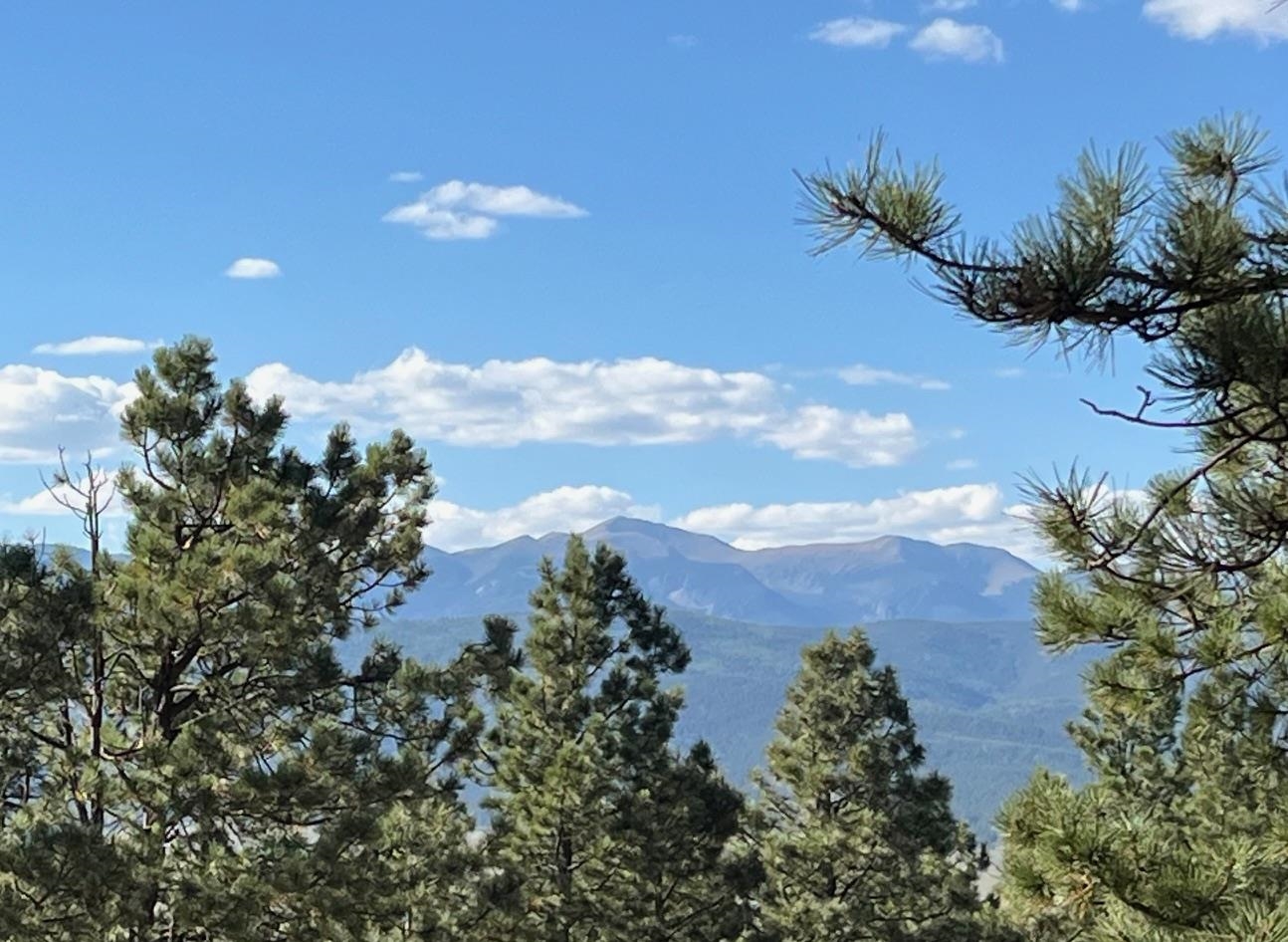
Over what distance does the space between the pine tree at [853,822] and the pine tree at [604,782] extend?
2.18m

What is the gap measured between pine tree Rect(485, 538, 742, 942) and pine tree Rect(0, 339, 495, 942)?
32.5 ft

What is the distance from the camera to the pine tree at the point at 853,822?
90.8 ft

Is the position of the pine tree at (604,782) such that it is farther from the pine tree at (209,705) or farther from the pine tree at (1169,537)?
the pine tree at (1169,537)

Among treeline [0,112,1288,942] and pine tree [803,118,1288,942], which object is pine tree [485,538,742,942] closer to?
treeline [0,112,1288,942]

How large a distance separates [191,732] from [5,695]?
1.67 metres

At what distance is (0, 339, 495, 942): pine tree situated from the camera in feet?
38.3

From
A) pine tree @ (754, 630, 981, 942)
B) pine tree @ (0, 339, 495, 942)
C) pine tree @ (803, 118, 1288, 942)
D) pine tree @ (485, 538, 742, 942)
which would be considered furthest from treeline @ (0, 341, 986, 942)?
pine tree @ (754, 630, 981, 942)

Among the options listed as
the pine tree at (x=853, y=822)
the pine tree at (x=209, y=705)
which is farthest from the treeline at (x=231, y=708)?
the pine tree at (x=853, y=822)

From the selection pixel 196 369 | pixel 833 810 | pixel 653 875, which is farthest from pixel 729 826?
pixel 196 369

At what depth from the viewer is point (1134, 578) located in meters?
7.71

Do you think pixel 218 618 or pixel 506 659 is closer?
pixel 218 618

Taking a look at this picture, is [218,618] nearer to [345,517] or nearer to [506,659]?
[345,517]

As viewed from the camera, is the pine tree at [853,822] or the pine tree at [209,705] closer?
the pine tree at [209,705]

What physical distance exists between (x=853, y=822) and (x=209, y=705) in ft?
58.5
